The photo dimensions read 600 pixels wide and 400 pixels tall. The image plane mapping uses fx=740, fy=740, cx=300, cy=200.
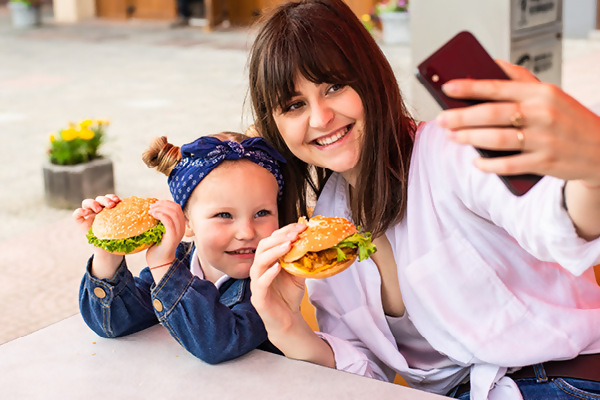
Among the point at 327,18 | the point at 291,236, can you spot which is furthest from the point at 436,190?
the point at 327,18

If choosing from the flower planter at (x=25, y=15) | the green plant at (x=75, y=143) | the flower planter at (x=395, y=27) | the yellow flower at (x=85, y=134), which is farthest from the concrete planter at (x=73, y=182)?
the flower planter at (x=25, y=15)

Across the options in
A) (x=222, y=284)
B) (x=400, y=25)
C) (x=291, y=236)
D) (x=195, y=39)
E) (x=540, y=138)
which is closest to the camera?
(x=540, y=138)

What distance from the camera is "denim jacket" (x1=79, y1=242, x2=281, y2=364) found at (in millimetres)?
1516

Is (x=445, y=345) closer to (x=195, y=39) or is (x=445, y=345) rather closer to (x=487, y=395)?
(x=487, y=395)

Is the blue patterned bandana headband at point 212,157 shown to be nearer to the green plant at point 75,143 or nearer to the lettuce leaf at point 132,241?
the lettuce leaf at point 132,241

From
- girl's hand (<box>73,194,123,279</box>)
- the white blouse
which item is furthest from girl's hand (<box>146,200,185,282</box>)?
the white blouse

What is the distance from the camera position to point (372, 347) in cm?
185

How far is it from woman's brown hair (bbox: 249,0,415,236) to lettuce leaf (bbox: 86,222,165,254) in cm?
39

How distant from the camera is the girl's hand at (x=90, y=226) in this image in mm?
1661

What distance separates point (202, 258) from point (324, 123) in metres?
0.51

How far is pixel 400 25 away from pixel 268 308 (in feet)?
34.2

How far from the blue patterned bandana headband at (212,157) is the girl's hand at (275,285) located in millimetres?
328

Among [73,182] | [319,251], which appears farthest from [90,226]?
[73,182]

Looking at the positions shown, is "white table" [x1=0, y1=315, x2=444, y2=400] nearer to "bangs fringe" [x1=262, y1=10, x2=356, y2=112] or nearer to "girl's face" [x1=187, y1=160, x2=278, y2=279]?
"girl's face" [x1=187, y1=160, x2=278, y2=279]
